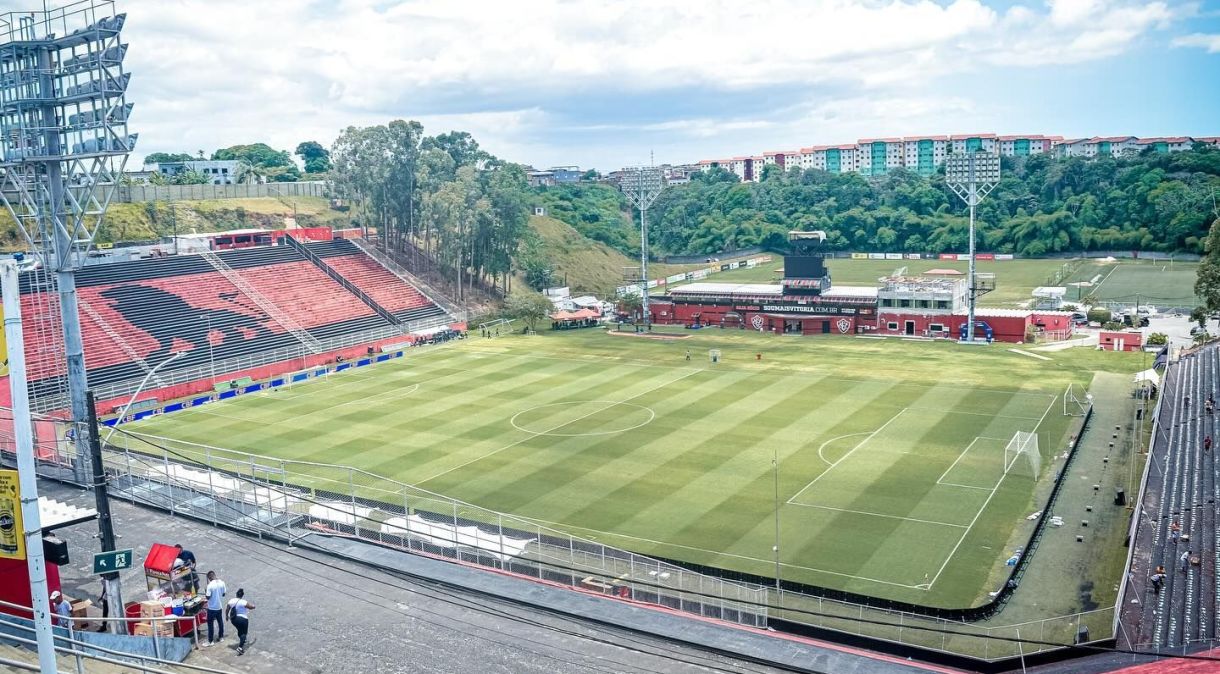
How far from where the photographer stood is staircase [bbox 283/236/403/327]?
85.3 m

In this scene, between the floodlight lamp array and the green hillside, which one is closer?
the floodlight lamp array

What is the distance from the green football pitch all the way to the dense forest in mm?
70434

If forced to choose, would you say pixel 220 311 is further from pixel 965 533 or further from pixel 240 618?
pixel 965 533

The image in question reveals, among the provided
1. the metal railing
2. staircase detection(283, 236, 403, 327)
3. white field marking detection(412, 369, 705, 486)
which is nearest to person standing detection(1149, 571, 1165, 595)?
the metal railing

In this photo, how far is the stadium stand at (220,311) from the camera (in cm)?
6456

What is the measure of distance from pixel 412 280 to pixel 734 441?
56526 millimetres

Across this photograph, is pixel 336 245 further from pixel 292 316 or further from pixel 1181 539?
pixel 1181 539

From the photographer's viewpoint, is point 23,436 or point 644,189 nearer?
point 23,436

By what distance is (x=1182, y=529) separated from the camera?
3203 centimetres

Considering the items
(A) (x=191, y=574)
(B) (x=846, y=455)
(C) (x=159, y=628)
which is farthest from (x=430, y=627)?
(B) (x=846, y=455)

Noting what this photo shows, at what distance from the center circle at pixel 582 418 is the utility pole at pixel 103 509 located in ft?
94.9

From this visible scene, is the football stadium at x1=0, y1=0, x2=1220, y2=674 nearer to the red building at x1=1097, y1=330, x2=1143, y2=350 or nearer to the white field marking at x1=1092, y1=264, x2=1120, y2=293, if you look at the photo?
the red building at x1=1097, y1=330, x2=1143, y2=350

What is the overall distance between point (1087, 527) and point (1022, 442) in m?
9.41

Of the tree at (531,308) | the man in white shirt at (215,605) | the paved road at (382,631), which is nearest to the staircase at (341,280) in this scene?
the tree at (531,308)
